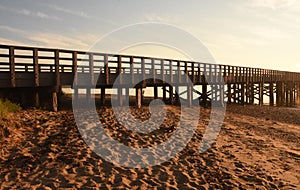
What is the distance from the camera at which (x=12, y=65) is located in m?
9.59

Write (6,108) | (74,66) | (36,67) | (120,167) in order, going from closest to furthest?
(120,167)
(6,108)
(36,67)
(74,66)

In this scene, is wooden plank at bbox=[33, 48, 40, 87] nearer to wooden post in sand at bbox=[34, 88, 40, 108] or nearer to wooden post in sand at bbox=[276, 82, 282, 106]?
wooden post in sand at bbox=[34, 88, 40, 108]

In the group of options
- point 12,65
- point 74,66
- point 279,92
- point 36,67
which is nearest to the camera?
point 12,65

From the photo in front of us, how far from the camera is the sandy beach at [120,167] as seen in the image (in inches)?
247

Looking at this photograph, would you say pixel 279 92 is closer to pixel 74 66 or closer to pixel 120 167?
pixel 74 66

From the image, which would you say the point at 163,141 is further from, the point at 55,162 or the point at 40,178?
the point at 40,178

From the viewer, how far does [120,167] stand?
705cm

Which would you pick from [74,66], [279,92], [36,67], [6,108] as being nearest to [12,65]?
[36,67]

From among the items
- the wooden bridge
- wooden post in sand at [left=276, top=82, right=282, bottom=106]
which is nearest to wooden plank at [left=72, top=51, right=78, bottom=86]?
the wooden bridge

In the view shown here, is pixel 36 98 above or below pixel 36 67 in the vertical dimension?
below

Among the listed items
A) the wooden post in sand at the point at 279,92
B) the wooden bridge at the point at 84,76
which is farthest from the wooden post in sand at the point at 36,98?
the wooden post in sand at the point at 279,92

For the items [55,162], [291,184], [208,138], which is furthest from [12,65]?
[291,184]

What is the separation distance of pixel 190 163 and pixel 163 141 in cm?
164

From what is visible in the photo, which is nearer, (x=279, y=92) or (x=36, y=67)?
(x=36, y=67)
